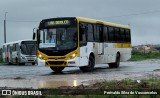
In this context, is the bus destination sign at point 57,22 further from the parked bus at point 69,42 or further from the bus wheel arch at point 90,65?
the bus wheel arch at point 90,65

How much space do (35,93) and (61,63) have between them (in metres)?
14.2

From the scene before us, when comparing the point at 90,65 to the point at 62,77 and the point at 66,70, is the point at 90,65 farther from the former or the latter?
the point at 62,77

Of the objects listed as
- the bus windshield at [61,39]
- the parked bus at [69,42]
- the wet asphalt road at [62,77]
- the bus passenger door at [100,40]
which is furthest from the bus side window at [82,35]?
the bus passenger door at [100,40]

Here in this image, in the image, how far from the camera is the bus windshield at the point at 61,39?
25.0 meters

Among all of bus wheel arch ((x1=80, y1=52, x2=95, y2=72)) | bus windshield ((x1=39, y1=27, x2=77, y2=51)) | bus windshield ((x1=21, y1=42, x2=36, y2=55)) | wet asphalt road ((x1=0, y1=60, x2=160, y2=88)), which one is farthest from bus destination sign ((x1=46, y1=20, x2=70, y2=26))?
bus windshield ((x1=21, y1=42, x2=36, y2=55))

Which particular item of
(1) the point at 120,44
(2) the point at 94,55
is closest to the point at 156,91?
(2) the point at 94,55

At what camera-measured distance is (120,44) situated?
1304 inches

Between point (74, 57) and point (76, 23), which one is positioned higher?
point (76, 23)

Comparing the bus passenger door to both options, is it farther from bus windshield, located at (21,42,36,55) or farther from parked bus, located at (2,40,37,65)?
bus windshield, located at (21,42,36,55)

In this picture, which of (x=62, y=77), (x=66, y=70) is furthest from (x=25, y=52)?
(x=62, y=77)

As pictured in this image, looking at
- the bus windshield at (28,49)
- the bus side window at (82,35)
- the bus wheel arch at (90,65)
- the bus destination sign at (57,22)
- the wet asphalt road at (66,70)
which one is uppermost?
the bus destination sign at (57,22)

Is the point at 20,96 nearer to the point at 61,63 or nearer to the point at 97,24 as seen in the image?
the point at 61,63

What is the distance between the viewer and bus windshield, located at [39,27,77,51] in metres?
25.0

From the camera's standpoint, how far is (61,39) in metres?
25.1
